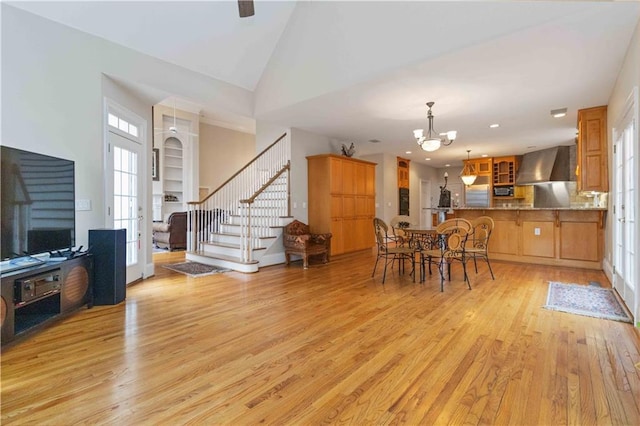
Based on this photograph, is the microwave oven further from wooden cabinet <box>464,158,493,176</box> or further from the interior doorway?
the interior doorway

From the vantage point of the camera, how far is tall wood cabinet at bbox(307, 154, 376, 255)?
6.43m

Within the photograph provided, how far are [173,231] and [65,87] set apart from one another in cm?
485

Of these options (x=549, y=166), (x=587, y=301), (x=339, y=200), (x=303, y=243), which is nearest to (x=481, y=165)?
(x=549, y=166)

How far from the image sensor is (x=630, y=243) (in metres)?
3.29

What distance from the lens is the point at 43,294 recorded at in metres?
2.72

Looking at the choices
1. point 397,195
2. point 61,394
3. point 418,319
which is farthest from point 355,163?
point 61,394

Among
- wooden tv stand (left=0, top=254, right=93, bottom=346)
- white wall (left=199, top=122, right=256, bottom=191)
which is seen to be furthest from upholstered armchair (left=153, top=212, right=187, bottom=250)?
wooden tv stand (left=0, top=254, right=93, bottom=346)

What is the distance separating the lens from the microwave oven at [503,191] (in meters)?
9.37

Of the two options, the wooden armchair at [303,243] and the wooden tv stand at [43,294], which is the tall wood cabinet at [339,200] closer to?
the wooden armchair at [303,243]

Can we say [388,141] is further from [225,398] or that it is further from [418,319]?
[225,398]

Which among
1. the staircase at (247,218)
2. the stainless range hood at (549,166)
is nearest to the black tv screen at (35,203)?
the staircase at (247,218)

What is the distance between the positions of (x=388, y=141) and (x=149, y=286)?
589 cm

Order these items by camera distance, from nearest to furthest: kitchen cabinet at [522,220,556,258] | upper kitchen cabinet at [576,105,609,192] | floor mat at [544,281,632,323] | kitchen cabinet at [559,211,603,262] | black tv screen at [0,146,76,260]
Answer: black tv screen at [0,146,76,260], floor mat at [544,281,632,323], upper kitchen cabinet at [576,105,609,192], kitchen cabinet at [559,211,603,262], kitchen cabinet at [522,220,556,258]

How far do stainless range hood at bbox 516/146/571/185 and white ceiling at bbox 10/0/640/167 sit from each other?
2348 mm
